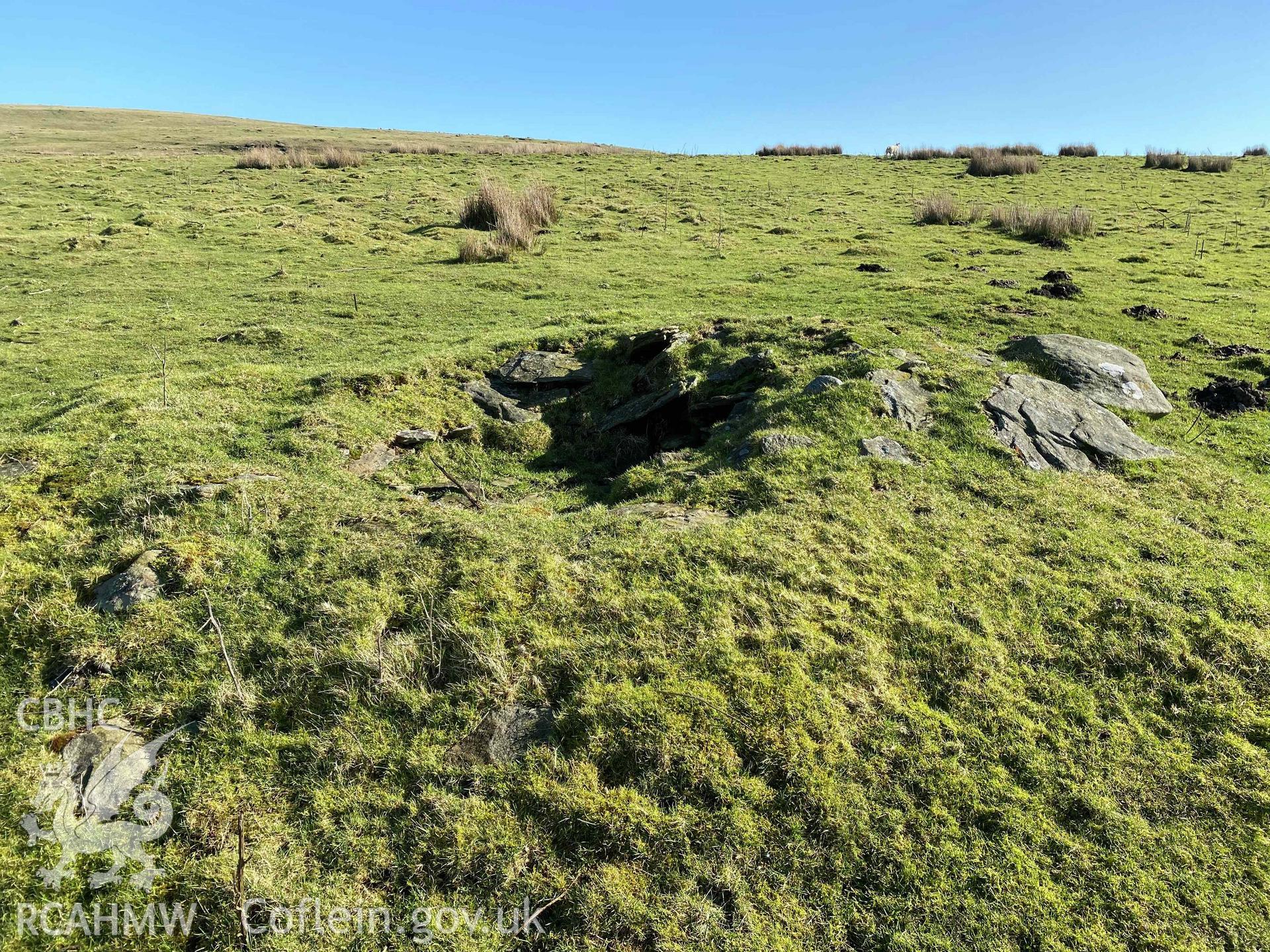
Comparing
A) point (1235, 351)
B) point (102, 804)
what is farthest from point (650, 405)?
point (1235, 351)

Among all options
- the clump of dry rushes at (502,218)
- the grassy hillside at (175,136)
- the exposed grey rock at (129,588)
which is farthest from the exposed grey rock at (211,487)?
the grassy hillside at (175,136)

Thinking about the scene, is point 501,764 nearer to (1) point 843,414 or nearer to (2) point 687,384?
(1) point 843,414

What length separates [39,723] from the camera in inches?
193

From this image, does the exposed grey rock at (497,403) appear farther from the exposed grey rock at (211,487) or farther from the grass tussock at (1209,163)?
the grass tussock at (1209,163)

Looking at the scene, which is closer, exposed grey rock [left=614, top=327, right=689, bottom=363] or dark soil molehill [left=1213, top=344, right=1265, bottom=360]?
exposed grey rock [left=614, top=327, right=689, bottom=363]

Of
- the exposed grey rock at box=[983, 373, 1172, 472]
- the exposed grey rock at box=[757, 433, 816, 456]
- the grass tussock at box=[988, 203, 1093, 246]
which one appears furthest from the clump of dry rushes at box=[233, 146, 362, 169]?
the exposed grey rock at box=[983, 373, 1172, 472]

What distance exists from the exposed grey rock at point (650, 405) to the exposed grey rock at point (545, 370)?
142 cm

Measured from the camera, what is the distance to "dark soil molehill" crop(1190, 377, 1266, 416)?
10742 millimetres

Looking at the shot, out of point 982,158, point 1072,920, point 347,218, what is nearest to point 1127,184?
point 982,158

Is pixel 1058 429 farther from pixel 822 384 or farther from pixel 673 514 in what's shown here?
pixel 673 514

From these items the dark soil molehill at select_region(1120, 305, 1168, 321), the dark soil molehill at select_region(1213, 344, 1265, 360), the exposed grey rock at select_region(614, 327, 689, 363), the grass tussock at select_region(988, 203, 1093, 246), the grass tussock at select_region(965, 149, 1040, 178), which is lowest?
the exposed grey rock at select_region(614, 327, 689, 363)

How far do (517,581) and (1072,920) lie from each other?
4.87m

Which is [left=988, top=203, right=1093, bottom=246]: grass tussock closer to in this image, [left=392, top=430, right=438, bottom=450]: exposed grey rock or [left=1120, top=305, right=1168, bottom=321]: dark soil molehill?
[left=1120, top=305, right=1168, bottom=321]: dark soil molehill

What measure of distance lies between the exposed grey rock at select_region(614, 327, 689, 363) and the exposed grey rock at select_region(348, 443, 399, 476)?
512 cm
